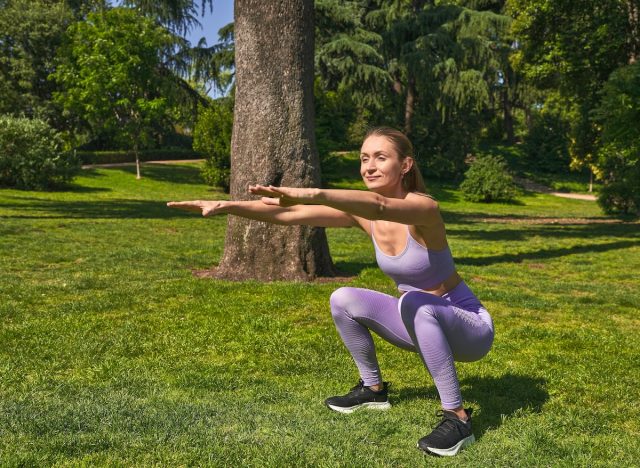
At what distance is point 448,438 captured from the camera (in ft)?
12.1

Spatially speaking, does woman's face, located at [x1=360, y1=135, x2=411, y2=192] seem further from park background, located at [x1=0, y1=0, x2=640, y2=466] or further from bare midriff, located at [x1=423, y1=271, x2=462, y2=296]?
park background, located at [x1=0, y1=0, x2=640, y2=466]

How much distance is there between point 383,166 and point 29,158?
30.0 metres

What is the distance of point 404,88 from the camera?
45.4 meters

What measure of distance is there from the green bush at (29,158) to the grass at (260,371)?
18.6 metres

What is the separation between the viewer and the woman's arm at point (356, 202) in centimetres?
304

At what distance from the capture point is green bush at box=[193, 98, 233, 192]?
32.8m

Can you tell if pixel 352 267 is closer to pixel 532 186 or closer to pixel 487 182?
pixel 487 182

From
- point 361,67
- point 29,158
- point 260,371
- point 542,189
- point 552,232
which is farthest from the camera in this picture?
point 542,189

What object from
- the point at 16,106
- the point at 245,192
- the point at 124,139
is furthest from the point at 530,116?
the point at 245,192

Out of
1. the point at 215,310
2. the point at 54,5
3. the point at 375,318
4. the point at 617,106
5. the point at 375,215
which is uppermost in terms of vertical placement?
the point at 54,5

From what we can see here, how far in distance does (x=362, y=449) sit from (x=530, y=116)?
69.3 meters

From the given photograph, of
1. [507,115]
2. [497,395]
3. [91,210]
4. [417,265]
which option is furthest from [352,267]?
[507,115]

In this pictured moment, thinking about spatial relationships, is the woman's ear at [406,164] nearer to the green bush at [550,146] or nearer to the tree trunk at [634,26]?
the tree trunk at [634,26]

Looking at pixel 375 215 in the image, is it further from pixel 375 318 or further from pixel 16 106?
pixel 16 106
